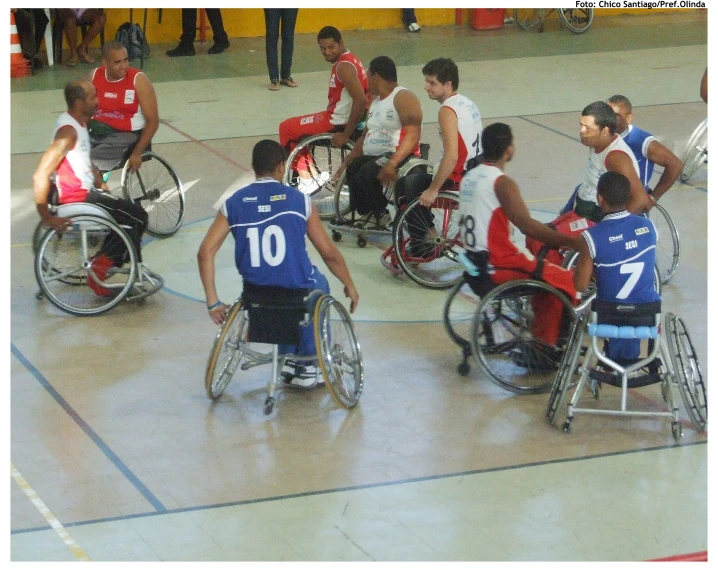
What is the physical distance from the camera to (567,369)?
5.12m

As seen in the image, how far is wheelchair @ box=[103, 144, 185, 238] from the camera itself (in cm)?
762

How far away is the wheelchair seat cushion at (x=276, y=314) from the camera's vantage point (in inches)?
203

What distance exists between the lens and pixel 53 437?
16.9 ft

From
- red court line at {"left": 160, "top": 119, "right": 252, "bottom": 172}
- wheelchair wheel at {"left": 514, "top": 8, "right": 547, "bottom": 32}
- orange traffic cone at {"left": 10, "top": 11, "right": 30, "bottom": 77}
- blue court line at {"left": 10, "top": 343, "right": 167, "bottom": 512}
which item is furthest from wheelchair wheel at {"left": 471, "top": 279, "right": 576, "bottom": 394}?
wheelchair wheel at {"left": 514, "top": 8, "right": 547, "bottom": 32}

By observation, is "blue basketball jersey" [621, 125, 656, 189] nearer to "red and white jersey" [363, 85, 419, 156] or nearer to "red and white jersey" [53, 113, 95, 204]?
"red and white jersey" [363, 85, 419, 156]

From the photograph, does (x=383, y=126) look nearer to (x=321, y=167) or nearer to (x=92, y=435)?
(x=321, y=167)

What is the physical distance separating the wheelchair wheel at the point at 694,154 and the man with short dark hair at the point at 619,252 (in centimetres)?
420

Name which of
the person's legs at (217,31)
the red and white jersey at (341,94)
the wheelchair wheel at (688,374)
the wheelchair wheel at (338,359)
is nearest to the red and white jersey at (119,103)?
the red and white jersey at (341,94)

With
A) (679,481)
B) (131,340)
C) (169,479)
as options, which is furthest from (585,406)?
(131,340)

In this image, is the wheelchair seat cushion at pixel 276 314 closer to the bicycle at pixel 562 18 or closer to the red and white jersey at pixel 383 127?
the red and white jersey at pixel 383 127

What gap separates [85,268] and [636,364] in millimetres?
3193

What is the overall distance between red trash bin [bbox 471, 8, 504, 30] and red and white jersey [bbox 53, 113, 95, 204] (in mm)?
10216

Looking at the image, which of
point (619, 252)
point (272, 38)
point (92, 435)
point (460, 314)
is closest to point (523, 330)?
point (619, 252)

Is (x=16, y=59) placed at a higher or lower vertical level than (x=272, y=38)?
lower
